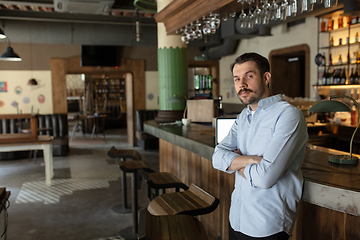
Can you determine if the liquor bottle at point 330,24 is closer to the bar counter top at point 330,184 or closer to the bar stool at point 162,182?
the bar counter top at point 330,184

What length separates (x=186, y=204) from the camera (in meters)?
2.21

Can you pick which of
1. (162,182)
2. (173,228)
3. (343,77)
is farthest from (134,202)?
(343,77)

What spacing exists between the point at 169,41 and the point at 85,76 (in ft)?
40.0

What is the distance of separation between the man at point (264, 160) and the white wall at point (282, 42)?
541 centimetres

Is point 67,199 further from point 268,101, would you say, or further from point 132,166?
point 268,101

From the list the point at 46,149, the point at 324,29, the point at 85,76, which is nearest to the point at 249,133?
the point at 46,149

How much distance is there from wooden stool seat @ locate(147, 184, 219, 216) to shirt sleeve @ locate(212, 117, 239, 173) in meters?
0.40

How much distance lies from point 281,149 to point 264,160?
3.7 inches

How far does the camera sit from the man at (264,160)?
1483 mm

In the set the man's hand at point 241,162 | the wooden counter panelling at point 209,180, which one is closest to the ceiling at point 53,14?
the wooden counter panelling at point 209,180

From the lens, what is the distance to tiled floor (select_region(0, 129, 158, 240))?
3.86m

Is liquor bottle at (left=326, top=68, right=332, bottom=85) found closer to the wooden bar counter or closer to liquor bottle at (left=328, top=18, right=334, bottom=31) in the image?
liquor bottle at (left=328, top=18, right=334, bottom=31)

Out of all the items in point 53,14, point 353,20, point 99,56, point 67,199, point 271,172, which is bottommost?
point 67,199

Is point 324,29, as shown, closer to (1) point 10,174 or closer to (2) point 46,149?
(2) point 46,149
